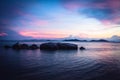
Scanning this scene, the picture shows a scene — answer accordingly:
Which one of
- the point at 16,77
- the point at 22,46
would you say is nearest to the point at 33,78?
the point at 16,77

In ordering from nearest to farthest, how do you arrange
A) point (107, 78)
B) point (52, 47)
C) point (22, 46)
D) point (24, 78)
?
point (24, 78) → point (107, 78) → point (52, 47) → point (22, 46)

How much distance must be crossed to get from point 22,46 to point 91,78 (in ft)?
136

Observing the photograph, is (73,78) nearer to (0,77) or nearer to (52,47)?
(0,77)

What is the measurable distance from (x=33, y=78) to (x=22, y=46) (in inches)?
1582

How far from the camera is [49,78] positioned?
1262cm

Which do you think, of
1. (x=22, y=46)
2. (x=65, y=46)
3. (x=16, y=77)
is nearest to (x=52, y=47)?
(x=65, y=46)

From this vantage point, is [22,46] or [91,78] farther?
[22,46]

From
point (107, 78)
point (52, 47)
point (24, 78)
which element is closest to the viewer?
point (24, 78)

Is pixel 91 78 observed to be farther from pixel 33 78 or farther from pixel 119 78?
pixel 33 78

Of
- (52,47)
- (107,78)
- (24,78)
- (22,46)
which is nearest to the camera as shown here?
(24,78)

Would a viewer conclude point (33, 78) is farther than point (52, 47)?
No

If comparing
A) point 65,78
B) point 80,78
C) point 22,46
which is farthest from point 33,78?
point 22,46

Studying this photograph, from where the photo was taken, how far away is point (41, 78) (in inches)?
493

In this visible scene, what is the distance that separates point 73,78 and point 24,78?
425 cm
